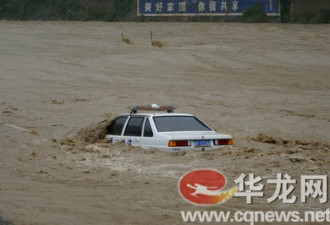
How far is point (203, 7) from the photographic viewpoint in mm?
36750

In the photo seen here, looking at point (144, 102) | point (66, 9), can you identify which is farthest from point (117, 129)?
point (66, 9)

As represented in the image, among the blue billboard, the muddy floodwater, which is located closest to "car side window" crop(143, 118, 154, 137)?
the muddy floodwater

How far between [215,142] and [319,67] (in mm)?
15411

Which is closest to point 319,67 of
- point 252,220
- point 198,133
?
point 198,133

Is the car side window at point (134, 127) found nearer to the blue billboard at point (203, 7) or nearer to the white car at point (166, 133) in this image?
the white car at point (166, 133)

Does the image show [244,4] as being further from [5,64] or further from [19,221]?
[19,221]

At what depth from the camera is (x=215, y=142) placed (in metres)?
14.8

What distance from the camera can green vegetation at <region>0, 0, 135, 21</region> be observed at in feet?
133

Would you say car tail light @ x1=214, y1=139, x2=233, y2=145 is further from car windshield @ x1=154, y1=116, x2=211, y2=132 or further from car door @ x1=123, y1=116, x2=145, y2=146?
car door @ x1=123, y1=116, x2=145, y2=146

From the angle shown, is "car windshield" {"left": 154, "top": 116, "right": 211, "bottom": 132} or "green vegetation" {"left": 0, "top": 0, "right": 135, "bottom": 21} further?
"green vegetation" {"left": 0, "top": 0, "right": 135, "bottom": 21}

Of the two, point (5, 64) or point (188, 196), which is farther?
point (5, 64)

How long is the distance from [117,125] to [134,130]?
2.82ft

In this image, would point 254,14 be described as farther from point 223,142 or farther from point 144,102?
point 223,142

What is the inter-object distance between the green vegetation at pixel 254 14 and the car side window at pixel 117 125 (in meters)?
19.8
